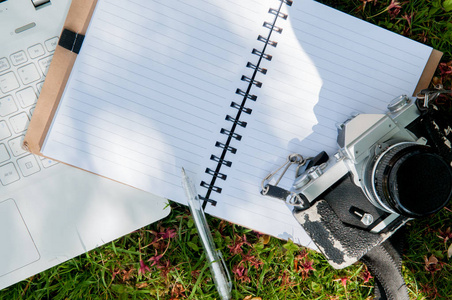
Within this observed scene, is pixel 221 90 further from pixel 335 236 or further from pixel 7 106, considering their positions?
pixel 7 106

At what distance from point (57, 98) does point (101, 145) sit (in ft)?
0.66

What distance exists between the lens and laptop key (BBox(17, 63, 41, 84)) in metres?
1.18

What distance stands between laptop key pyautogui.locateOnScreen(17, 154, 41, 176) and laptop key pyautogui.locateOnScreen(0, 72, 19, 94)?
213mm

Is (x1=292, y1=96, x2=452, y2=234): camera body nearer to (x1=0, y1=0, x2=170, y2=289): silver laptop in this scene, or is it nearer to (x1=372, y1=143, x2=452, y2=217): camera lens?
(x1=372, y1=143, x2=452, y2=217): camera lens

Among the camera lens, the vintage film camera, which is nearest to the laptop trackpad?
the vintage film camera

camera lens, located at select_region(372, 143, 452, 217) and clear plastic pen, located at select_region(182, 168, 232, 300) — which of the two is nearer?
camera lens, located at select_region(372, 143, 452, 217)

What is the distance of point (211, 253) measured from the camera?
1.25 m

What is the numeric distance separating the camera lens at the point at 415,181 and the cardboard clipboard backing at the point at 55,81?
3.15 ft

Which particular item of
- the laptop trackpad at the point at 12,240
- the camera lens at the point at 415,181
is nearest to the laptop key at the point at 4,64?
the laptop trackpad at the point at 12,240

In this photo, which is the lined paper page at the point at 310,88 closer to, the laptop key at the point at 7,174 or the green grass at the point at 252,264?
the green grass at the point at 252,264

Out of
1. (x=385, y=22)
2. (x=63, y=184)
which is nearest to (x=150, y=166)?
(x=63, y=184)

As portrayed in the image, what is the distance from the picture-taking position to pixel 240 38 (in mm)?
1207

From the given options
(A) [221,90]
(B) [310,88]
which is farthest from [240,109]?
(B) [310,88]

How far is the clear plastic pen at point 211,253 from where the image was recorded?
119 centimetres
